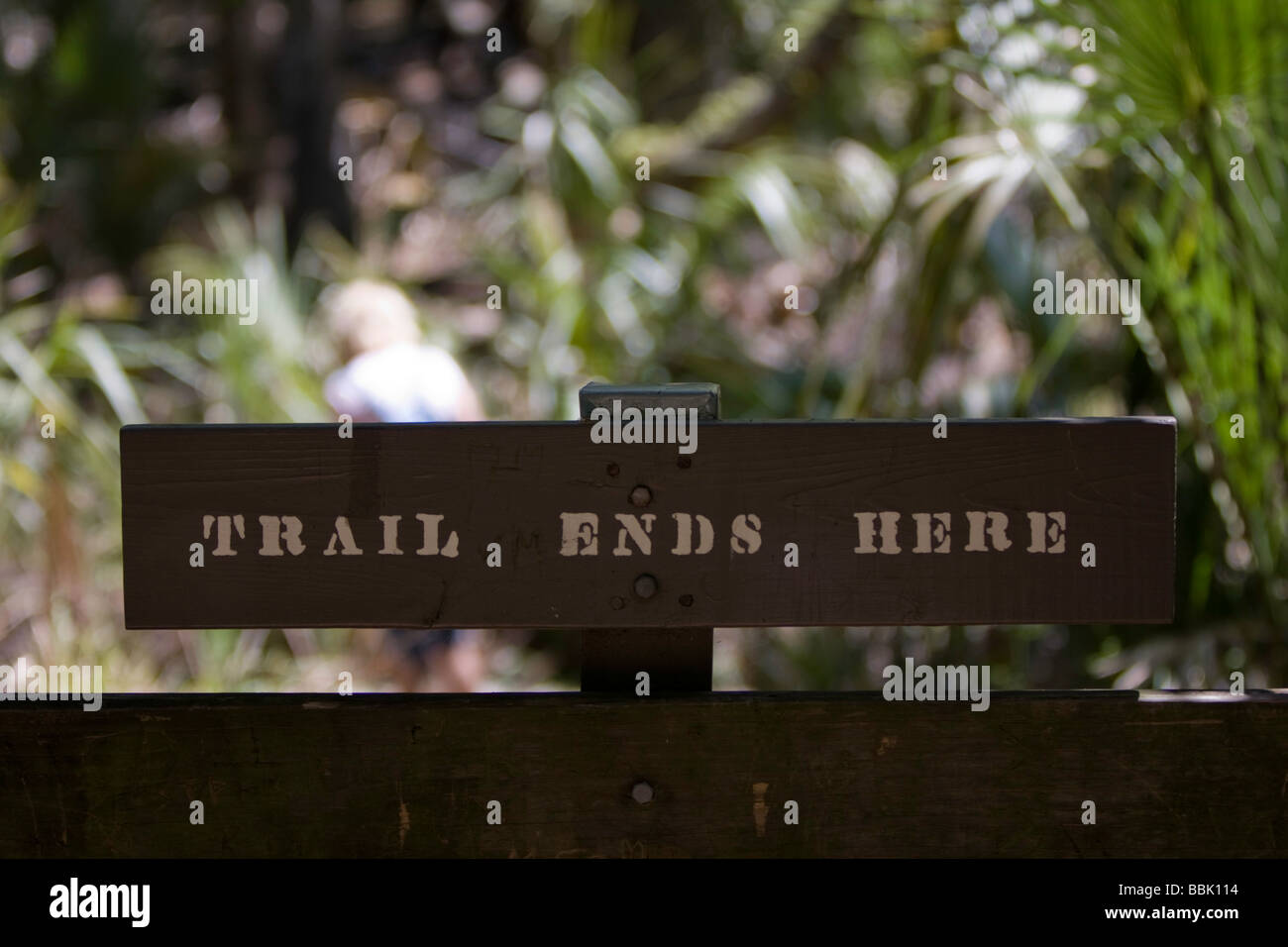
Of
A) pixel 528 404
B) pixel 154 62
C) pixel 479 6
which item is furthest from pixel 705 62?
pixel 528 404

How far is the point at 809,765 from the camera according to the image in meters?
0.98

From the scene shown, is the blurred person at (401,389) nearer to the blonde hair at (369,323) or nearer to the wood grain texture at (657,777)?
the blonde hair at (369,323)

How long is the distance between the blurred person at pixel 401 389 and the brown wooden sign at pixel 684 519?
1.56 metres

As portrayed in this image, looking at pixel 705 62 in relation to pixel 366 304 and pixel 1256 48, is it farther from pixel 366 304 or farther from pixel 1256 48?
pixel 1256 48

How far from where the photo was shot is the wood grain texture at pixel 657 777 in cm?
97

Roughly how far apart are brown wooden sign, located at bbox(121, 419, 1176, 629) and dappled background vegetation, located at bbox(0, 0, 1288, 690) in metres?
0.78

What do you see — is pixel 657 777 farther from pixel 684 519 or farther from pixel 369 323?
pixel 369 323

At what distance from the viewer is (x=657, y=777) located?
0.98 meters

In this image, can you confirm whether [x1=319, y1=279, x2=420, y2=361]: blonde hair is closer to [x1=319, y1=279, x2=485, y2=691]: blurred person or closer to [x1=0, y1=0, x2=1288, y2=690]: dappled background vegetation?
[x1=319, y1=279, x2=485, y2=691]: blurred person

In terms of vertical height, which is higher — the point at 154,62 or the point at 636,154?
the point at 154,62

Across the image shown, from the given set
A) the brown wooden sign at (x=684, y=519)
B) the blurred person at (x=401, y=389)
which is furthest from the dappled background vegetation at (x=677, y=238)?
the brown wooden sign at (x=684, y=519)

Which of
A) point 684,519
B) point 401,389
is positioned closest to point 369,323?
point 401,389

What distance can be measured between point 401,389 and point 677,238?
1.70 meters
